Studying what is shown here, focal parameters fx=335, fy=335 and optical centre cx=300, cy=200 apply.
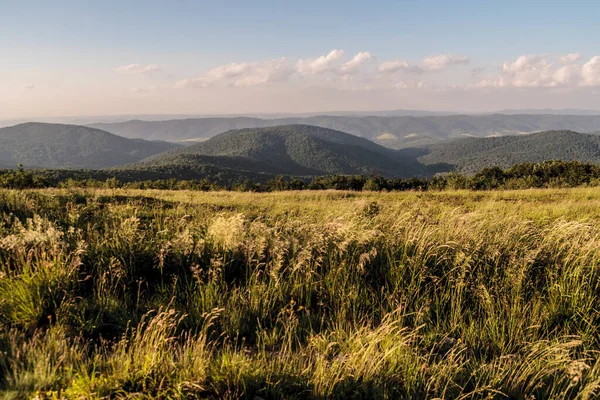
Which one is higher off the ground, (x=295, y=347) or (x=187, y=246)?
(x=187, y=246)

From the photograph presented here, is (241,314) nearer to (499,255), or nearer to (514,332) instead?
(514,332)

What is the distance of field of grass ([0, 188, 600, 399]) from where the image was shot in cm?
247

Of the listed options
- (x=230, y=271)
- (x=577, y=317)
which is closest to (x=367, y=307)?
(x=230, y=271)

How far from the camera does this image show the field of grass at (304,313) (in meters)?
2.47

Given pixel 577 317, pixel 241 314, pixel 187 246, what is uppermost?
pixel 187 246

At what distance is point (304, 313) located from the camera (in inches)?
148

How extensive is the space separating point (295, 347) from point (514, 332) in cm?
224

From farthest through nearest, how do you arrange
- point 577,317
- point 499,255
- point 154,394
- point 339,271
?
point 499,255, point 339,271, point 577,317, point 154,394

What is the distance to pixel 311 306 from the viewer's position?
13.2 feet

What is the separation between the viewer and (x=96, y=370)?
8.40ft

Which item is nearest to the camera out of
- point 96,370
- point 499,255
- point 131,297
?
point 96,370

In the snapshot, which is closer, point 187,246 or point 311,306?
point 311,306

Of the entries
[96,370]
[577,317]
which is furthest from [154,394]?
[577,317]

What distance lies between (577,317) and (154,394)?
14.2 ft
